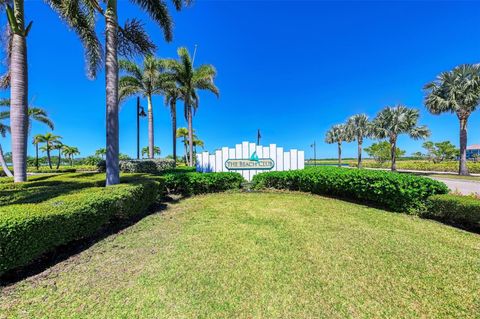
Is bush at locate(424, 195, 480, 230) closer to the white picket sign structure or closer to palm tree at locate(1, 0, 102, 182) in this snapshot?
the white picket sign structure

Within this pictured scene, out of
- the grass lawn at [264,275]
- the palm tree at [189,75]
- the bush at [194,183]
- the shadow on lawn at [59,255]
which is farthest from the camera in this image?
the palm tree at [189,75]

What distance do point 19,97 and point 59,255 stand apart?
18.4 feet

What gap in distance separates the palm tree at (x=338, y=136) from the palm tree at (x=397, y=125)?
12942 millimetres

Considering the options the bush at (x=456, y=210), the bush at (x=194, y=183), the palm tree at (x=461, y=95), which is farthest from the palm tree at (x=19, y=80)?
the palm tree at (x=461, y=95)

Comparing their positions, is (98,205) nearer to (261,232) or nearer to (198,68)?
(261,232)

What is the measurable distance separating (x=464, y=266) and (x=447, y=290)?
3.20ft

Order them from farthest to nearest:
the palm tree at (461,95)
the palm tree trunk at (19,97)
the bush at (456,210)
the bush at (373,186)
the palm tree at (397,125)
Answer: the palm tree at (397,125)
the palm tree at (461,95)
the palm tree trunk at (19,97)
the bush at (373,186)
the bush at (456,210)

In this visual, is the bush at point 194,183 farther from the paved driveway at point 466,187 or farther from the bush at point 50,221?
the paved driveway at point 466,187

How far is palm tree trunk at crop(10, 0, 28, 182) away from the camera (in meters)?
6.16

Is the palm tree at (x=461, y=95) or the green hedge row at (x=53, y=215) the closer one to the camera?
the green hedge row at (x=53, y=215)

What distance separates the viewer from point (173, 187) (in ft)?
28.7

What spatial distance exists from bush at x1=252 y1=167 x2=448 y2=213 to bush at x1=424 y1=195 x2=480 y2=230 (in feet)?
0.91

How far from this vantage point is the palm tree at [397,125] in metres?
23.2

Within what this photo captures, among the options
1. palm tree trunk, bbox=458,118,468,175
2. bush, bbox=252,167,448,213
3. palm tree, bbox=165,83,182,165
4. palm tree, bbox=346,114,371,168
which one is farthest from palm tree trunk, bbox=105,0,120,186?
palm tree, bbox=346,114,371,168
